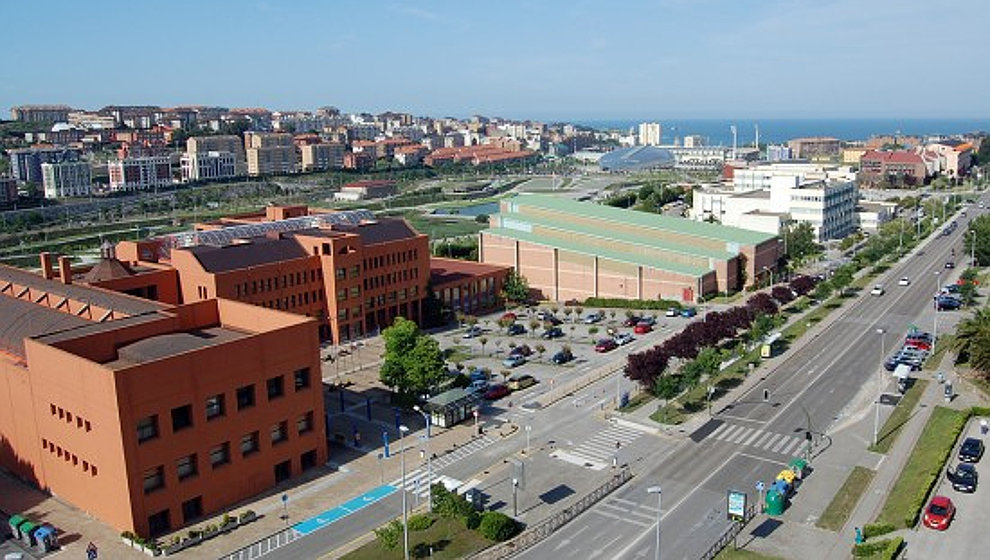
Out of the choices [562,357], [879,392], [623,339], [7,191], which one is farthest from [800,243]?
[7,191]

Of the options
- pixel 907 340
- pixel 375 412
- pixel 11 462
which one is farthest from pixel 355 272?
pixel 907 340

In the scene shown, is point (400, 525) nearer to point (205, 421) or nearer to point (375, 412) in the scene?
point (205, 421)

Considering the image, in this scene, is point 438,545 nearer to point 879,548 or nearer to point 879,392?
point 879,548

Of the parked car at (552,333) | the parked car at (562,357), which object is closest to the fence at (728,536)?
the parked car at (562,357)

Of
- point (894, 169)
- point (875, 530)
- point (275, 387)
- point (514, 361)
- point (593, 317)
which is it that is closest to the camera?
point (875, 530)

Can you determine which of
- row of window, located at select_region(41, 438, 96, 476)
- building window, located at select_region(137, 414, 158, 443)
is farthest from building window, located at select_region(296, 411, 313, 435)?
row of window, located at select_region(41, 438, 96, 476)

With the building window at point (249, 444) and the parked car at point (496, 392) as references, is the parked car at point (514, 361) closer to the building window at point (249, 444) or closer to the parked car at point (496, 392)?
the parked car at point (496, 392)

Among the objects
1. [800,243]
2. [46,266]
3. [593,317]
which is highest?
[46,266]
